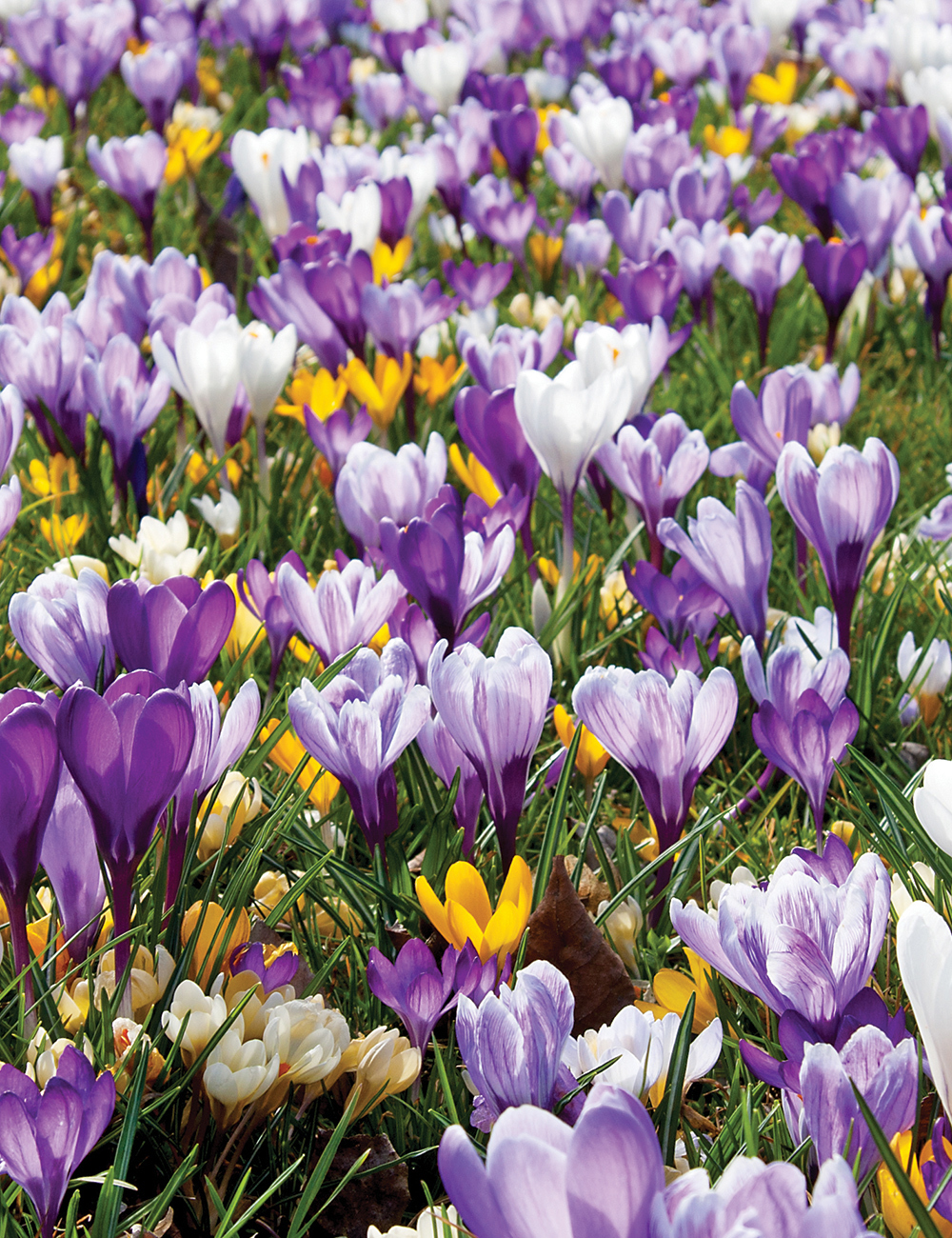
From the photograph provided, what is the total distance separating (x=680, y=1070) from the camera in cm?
122

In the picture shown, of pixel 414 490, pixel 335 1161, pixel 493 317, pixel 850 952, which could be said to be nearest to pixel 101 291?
pixel 493 317

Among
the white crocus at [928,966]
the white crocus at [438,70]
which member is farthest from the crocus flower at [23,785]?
the white crocus at [438,70]

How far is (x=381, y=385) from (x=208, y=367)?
15.7 inches

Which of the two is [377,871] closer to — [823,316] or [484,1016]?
[484,1016]

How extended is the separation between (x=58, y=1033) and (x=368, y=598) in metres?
0.69

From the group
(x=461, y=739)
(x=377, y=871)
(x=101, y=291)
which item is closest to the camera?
(x=461, y=739)

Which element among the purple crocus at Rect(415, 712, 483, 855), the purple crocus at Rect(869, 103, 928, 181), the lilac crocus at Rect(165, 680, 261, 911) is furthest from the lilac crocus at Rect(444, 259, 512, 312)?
the lilac crocus at Rect(165, 680, 261, 911)

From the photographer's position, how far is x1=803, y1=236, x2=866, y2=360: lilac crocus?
3031 millimetres

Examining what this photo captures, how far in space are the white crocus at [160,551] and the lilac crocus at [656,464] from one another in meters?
0.74

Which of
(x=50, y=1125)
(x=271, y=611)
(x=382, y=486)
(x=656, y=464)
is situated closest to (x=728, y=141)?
(x=656, y=464)

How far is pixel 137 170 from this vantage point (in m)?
3.77

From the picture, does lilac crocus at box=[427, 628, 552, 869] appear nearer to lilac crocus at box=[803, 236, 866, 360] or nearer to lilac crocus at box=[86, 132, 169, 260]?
lilac crocus at box=[803, 236, 866, 360]

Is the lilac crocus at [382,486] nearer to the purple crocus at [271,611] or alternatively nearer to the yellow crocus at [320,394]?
the purple crocus at [271,611]

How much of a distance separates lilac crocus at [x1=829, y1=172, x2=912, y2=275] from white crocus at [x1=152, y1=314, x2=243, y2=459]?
5.73 ft
